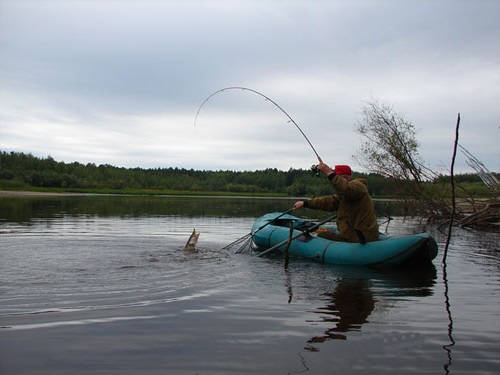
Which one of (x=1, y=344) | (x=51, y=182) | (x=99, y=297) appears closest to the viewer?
(x=1, y=344)

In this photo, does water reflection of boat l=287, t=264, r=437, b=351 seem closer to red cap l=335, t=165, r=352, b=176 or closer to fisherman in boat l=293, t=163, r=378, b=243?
fisherman in boat l=293, t=163, r=378, b=243

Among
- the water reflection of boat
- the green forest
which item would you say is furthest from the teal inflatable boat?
the green forest

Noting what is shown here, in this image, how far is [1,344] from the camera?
403 cm

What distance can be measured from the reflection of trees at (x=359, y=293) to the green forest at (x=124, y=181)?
165 feet

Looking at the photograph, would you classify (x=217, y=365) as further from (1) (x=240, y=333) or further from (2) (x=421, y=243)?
(2) (x=421, y=243)

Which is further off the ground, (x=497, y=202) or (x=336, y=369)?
(x=497, y=202)

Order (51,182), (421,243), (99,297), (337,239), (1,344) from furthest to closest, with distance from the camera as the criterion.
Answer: (51,182), (337,239), (421,243), (99,297), (1,344)

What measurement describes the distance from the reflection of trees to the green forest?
165 feet

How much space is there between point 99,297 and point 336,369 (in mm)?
3468

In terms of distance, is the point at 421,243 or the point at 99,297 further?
the point at 421,243

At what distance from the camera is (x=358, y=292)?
658 cm

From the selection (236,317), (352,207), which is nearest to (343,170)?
(352,207)

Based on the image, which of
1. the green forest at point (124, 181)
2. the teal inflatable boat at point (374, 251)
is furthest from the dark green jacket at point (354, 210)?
the green forest at point (124, 181)

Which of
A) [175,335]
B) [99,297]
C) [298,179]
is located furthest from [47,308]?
[298,179]
